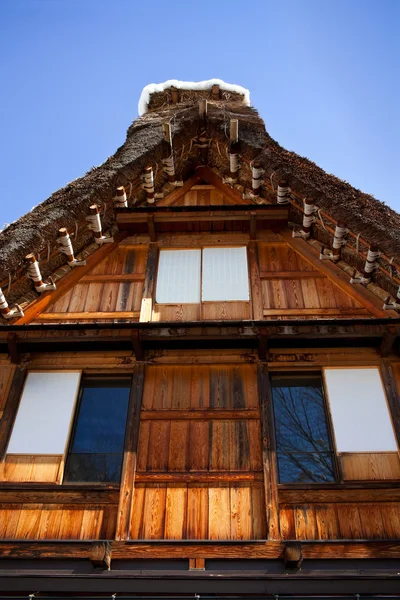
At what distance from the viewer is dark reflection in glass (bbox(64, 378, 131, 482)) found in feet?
18.1

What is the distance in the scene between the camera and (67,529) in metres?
5.03

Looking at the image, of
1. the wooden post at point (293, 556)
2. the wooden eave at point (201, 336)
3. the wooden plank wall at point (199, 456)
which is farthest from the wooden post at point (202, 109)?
the wooden post at point (293, 556)

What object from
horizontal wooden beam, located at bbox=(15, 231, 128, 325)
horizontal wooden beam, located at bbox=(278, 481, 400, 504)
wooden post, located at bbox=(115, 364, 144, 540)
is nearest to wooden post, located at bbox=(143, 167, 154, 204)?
horizontal wooden beam, located at bbox=(15, 231, 128, 325)

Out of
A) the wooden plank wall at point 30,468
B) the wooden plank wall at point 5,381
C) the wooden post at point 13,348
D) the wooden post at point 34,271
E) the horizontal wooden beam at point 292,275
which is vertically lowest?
the wooden plank wall at point 30,468

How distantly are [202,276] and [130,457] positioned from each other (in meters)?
2.79

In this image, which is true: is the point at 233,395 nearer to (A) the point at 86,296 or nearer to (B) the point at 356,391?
(B) the point at 356,391

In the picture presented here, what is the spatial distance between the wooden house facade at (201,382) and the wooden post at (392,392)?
2cm

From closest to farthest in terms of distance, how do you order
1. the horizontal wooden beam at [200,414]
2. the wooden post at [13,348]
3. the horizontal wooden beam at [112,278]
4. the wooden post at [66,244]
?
the horizontal wooden beam at [200,414]
the wooden post at [13,348]
the wooden post at [66,244]
the horizontal wooden beam at [112,278]

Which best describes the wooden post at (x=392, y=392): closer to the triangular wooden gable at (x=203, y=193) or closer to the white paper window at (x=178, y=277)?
the white paper window at (x=178, y=277)

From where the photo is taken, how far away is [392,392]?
19.1ft

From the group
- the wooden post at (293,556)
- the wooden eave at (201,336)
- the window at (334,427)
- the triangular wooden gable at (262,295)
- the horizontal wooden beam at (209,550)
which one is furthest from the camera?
the triangular wooden gable at (262,295)

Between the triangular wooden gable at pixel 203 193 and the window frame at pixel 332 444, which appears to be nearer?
the window frame at pixel 332 444

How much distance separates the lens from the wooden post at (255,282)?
6743mm

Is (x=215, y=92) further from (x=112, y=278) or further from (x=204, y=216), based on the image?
(x=112, y=278)
